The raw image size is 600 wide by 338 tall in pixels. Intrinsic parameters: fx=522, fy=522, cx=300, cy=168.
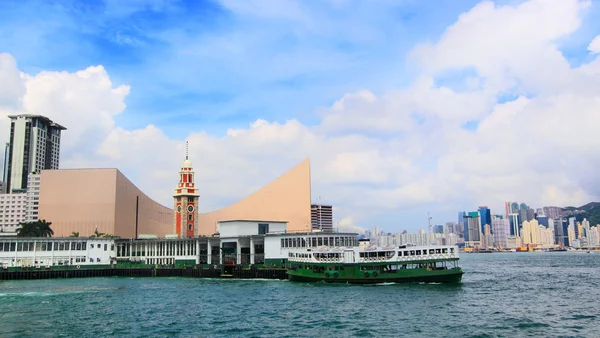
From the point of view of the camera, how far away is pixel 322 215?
174 metres

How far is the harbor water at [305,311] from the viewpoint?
29.4m

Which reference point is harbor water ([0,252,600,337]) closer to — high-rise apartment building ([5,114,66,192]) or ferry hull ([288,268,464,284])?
ferry hull ([288,268,464,284])

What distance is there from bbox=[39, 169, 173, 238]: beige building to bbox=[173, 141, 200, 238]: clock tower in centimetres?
1671

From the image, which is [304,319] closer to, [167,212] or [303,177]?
[303,177]

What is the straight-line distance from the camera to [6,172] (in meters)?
166

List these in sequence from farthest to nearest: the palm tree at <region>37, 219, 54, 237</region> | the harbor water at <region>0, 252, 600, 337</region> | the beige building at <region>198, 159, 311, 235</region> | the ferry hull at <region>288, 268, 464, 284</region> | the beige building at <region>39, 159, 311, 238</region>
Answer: the beige building at <region>39, 159, 311, 238</region> < the beige building at <region>198, 159, 311, 235</region> < the palm tree at <region>37, 219, 54, 237</region> < the ferry hull at <region>288, 268, 464, 284</region> < the harbor water at <region>0, 252, 600, 337</region>

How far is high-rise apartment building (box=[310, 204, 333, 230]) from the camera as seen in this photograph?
16489 centimetres

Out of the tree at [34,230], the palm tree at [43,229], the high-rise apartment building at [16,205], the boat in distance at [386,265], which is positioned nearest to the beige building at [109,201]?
the palm tree at [43,229]

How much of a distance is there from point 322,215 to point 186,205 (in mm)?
→ 86854

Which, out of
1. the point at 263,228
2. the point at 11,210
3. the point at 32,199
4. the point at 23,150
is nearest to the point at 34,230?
the point at 263,228

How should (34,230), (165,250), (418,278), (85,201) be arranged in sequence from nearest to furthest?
(418,278), (165,250), (34,230), (85,201)

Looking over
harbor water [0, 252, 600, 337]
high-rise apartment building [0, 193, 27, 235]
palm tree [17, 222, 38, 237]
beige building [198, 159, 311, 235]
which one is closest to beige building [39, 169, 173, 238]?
palm tree [17, 222, 38, 237]

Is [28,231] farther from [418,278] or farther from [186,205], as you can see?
Answer: [418,278]

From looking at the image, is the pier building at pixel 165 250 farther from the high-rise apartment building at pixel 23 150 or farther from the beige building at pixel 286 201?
the high-rise apartment building at pixel 23 150
